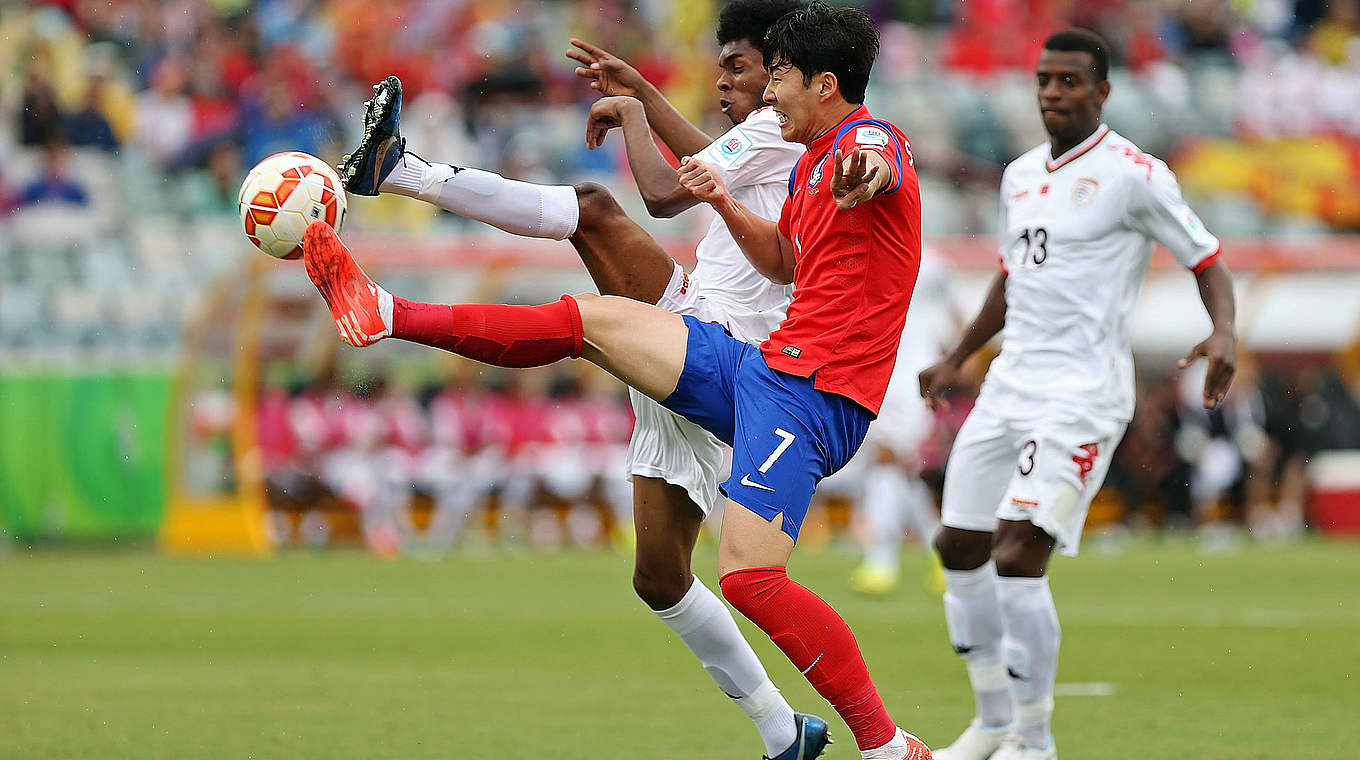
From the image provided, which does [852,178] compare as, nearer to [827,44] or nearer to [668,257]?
[827,44]

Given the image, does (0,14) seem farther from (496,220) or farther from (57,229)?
(496,220)

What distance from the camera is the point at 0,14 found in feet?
68.9

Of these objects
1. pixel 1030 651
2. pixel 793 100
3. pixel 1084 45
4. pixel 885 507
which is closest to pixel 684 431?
pixel 793 100

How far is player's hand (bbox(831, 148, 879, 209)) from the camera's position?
4.89 metres

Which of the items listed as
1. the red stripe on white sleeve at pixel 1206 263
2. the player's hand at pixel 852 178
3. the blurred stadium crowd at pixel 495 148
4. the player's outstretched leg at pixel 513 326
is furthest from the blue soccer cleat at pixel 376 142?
the blurred stadium crowd at pixel 495 148

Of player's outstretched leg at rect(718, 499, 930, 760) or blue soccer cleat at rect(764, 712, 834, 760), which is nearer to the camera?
player's outstretched leg at rect(718, 499, 930, 760)

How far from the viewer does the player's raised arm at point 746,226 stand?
5.19 m

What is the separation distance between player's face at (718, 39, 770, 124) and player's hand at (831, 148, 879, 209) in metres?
1.10

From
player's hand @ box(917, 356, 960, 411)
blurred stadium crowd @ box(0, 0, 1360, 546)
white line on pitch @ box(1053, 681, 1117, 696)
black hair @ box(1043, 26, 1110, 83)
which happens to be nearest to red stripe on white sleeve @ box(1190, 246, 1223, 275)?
black hair @ box(1043, 26, 1110, 83)

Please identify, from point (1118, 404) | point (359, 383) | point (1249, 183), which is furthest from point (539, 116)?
point (1118, 404)

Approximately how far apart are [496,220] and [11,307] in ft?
45.1

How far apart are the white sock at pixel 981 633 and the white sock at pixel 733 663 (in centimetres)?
88

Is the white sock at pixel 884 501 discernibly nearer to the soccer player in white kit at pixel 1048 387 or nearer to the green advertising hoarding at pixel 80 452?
the soccer player in white kit at pixel 1048 387

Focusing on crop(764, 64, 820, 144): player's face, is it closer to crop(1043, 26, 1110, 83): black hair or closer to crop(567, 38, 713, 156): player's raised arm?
crop(567, 38, 713, 156): player's raised arm
